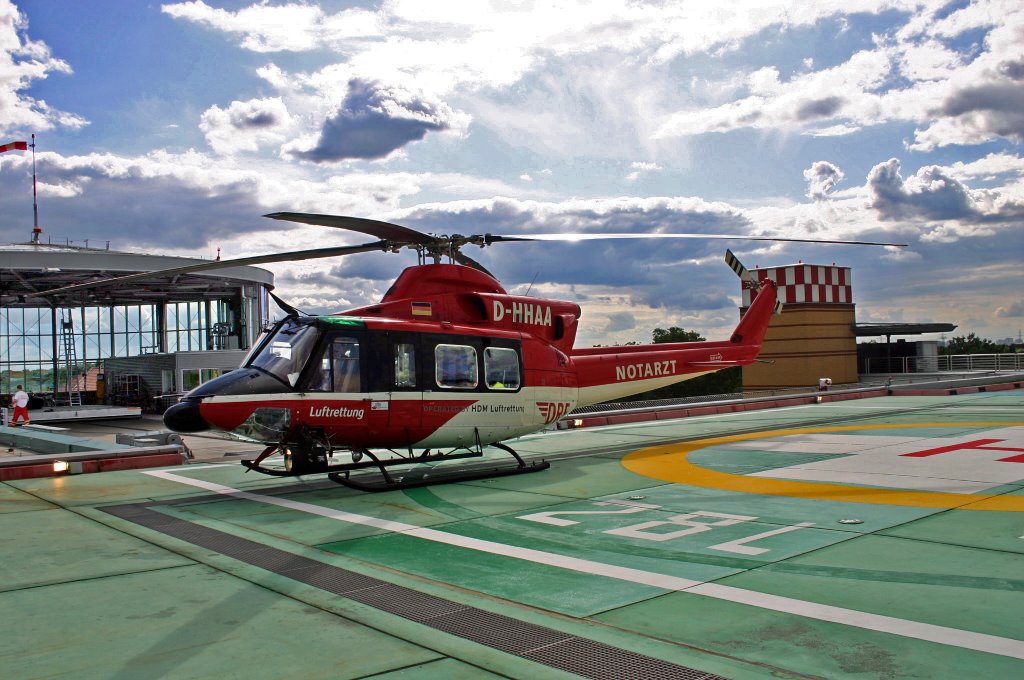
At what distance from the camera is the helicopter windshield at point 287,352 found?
10.1 meters

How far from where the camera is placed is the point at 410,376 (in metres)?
11.0

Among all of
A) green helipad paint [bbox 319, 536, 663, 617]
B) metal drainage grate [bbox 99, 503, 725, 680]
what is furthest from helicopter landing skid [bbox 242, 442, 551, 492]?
green helipad paint [bbox 319, 536, 663, 617]

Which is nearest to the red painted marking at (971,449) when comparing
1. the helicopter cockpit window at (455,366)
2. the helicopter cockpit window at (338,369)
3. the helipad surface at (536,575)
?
the helipad surface at (536,575)

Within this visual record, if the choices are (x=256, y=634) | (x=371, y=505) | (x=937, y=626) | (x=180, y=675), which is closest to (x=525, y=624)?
(x=256, y=634)

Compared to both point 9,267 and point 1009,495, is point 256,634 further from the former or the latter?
point 9,267

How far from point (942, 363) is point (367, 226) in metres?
35.4

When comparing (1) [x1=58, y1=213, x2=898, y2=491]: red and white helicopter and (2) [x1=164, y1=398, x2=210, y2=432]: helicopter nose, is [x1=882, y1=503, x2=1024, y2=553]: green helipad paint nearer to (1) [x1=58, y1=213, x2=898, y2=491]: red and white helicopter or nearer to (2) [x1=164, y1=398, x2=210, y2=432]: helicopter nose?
(1) [x1=58, y1=213, x2=898, y2=491]: red and white helicopter

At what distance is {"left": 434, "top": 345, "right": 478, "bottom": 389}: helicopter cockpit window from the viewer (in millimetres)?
11367

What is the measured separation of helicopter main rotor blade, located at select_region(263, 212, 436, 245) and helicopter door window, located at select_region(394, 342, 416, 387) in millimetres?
1620

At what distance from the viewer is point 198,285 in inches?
1608

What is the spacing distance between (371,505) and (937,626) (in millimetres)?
6513

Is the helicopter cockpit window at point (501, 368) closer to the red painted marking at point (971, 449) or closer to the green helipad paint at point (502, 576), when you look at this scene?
the green helipad paint at point (502, 576)

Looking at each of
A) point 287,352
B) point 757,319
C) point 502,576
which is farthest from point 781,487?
point 757,319

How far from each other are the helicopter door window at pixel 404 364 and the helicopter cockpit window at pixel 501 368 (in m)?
1.28
